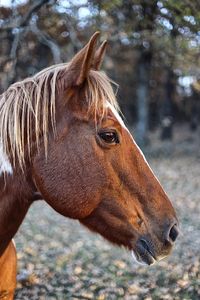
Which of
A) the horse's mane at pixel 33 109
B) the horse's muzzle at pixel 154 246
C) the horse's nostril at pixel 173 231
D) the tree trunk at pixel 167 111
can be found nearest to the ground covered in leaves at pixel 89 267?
the horse's muzzle at pixel 154 246

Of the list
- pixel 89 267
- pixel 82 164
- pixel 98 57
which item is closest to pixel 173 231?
pixel 82 164

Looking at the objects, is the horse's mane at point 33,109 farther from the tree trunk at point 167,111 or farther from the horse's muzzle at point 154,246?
the tree trunk at point 167,111

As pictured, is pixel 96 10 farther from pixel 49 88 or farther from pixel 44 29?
pixel 49 88

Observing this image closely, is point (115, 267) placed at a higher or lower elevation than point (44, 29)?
lower

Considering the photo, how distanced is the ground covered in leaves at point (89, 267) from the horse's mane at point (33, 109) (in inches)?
35.6

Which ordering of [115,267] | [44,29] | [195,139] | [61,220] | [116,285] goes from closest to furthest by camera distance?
[116,285] → [115,267] → [44,29] → [61,220] → [195,139]

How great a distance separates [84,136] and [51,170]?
260 mm

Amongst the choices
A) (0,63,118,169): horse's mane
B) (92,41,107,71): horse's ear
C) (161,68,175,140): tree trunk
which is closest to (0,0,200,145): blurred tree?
(92,41,107,71): horse's ear

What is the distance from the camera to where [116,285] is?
523 centimetres

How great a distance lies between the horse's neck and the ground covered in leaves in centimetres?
66

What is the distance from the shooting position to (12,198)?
2605mm

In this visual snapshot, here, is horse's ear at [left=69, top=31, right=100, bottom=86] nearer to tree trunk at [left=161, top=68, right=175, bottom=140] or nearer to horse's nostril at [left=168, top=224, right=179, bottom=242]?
horse's nostril at [left=168, top=224, right=179, bottom=242]

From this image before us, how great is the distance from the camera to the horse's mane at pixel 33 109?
254 centimetres

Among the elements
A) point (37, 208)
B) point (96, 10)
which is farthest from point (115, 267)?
point (37, 208)
